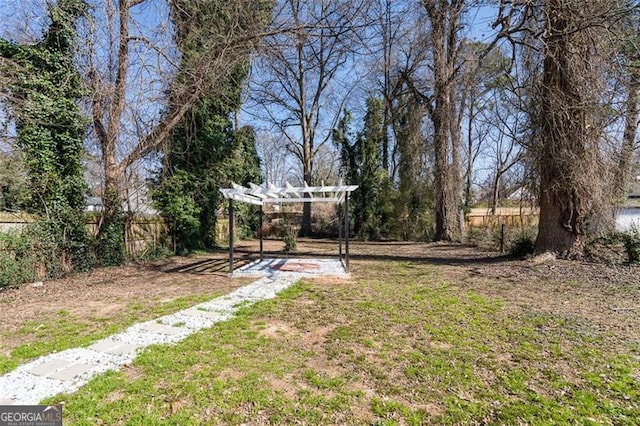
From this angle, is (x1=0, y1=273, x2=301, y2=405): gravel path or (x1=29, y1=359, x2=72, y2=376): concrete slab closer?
(x1=0, y1=273, x2=301, y2=405): gravel path

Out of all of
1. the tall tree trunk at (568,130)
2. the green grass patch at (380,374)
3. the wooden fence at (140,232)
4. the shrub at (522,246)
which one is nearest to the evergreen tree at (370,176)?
the shrub at (522,246)

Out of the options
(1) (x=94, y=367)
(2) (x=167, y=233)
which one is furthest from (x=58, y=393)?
(2) (x=167, y=233)

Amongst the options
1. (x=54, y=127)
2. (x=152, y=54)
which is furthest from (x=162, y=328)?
(x=152, y=54)

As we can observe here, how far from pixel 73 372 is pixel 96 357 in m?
0.30

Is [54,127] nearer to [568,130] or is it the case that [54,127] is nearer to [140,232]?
[140,232]

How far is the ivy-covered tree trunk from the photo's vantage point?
6344 mm

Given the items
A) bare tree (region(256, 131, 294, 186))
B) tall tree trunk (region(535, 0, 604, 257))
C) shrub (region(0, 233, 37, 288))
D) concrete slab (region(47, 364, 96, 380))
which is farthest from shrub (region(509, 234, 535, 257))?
bare tree (region(256, 131, 294, 186))

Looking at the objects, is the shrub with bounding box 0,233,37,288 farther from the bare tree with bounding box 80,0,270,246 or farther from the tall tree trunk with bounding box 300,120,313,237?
the tall tree trunk with bounding box 300,120,313,237

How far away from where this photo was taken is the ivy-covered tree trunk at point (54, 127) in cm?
634

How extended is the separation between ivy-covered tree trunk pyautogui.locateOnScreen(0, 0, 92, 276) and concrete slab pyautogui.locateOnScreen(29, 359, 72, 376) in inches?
184

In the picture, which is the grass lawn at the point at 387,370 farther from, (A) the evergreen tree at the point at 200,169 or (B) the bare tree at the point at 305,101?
(B) the bare tree at the point at 305,101

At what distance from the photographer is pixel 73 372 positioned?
2793mm

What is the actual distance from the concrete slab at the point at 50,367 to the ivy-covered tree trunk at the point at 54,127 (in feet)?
15.3

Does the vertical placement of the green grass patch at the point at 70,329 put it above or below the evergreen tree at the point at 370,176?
below
